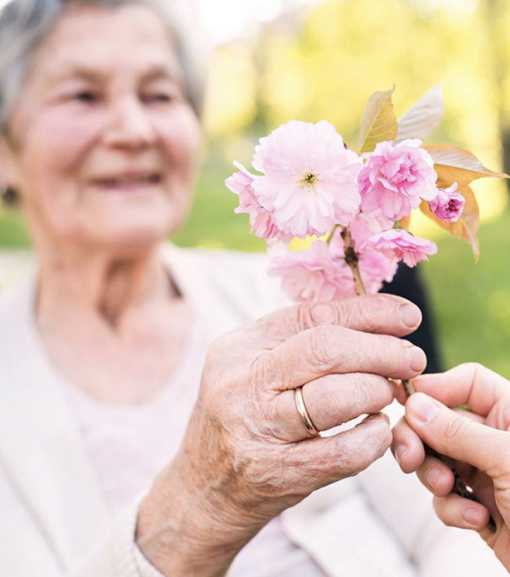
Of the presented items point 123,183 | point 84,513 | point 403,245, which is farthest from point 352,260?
point 123,183

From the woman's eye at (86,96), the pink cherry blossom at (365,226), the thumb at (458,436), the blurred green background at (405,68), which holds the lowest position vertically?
the blurred green background at (405,68)

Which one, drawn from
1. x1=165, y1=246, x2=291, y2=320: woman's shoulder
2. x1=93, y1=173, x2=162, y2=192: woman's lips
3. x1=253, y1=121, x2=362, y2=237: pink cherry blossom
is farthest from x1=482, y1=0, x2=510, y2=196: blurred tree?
x1=253, y1=121, x2=362, y2=237: pink cherry blossom

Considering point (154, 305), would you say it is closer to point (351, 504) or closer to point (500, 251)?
point (351, 504)

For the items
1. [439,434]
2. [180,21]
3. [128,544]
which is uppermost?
[180,21]

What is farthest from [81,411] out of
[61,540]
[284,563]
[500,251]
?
[500,251]

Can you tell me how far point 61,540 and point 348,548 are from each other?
0.67 metres

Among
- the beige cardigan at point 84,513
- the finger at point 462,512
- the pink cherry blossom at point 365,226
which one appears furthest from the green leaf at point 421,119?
the beige cardigan at point 84,513

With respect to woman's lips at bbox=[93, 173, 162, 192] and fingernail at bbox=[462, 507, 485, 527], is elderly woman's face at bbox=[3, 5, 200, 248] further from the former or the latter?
fingernail at bbox=[462, 507, 485, 527]

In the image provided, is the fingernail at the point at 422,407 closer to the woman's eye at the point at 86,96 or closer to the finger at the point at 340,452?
the finger at the point at 340,452

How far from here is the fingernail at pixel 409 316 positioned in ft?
3.68

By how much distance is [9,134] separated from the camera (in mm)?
2340

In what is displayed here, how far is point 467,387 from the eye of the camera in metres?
1.31

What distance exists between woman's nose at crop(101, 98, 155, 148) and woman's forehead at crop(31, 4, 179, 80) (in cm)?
10

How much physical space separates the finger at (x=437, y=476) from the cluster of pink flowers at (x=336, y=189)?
347 mm
